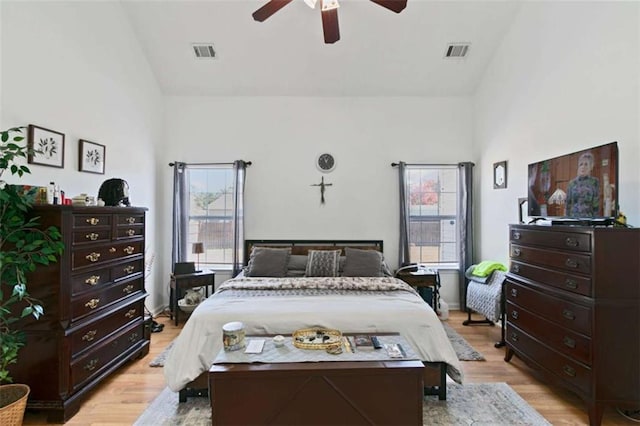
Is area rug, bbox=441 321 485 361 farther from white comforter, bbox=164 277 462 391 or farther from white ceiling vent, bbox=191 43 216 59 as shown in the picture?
white ceiling vent, bbox=191 43 216 59

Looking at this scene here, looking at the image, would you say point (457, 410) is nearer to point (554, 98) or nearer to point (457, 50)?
point (554, 98)

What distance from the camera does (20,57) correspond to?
249 centimetres

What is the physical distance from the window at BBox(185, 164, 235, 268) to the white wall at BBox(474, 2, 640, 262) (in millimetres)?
3728

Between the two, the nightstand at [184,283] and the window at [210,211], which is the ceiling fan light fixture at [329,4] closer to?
the window at [210,211]

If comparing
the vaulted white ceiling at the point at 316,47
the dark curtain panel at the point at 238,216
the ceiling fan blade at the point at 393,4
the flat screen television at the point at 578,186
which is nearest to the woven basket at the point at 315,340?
the flat screen television at the point at 578,186

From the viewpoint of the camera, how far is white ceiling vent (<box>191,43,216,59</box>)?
4050 mm

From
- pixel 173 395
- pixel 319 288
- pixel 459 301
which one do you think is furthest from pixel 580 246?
pixel 173 395

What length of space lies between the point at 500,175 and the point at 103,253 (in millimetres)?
4433

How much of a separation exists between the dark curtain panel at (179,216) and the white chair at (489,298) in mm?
3930

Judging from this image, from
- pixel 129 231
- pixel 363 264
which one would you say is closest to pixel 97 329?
pixel 129 231

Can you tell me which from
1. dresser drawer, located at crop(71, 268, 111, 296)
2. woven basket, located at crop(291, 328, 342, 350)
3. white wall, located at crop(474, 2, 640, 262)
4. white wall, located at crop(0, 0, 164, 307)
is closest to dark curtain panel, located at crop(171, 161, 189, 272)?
white wall, located at crop(0, 0, 164, 307)

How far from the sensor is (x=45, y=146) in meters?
2.71

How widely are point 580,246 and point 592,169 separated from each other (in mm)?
587

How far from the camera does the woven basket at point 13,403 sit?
6.26 ft
